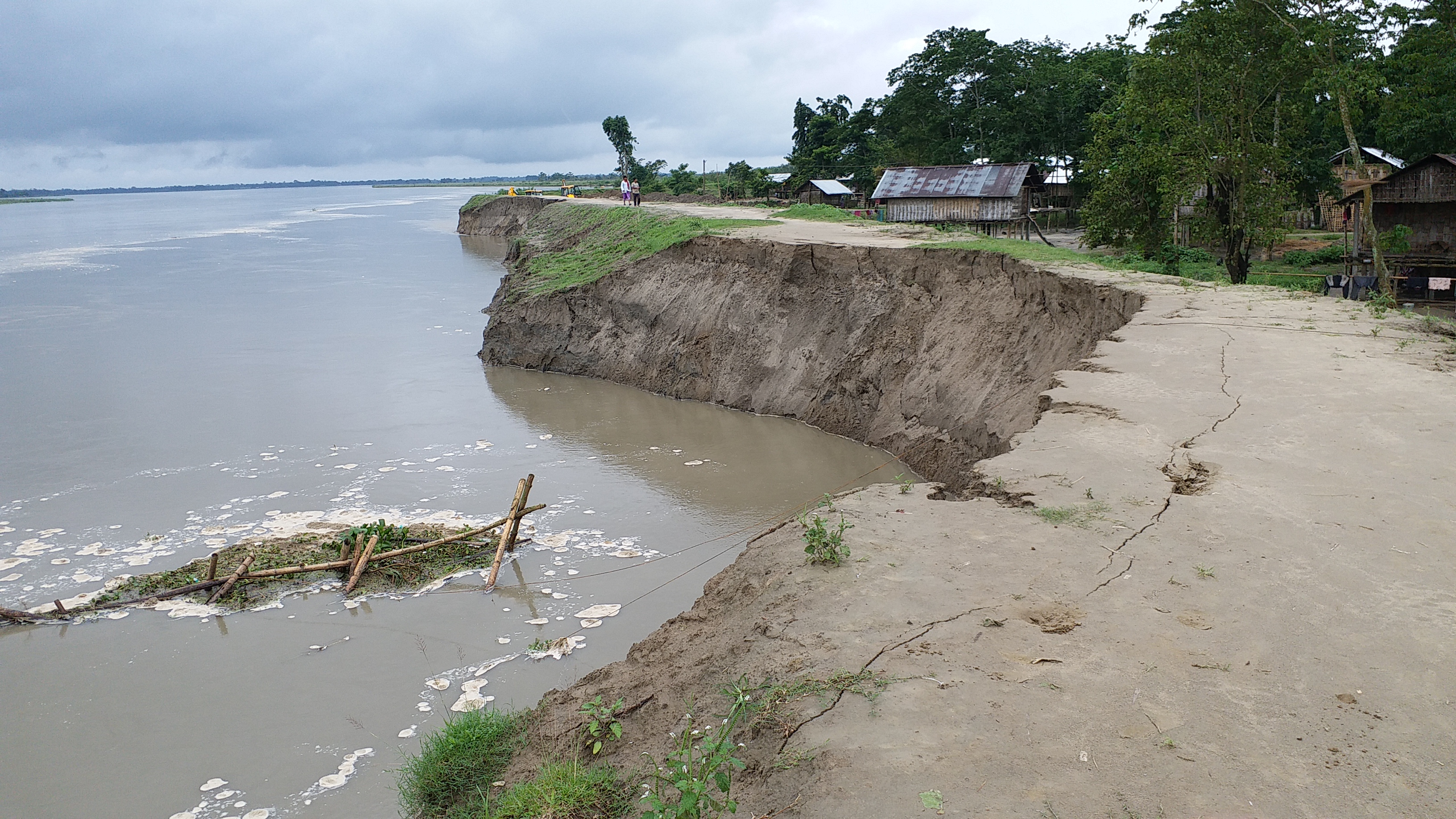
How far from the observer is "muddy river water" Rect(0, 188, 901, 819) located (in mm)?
6734

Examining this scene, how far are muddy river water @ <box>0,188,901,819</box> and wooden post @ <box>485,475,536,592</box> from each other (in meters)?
0.18

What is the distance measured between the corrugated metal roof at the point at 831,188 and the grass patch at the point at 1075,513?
3481 centimetres

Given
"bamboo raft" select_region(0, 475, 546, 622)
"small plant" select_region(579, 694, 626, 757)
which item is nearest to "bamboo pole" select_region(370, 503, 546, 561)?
"bamboo raft" select_region(0, 475, 546, 622)

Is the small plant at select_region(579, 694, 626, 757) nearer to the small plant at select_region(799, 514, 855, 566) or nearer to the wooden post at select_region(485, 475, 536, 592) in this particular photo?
the small plant at select_region(799, 514, 855, 566)

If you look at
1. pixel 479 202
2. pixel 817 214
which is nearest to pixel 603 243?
pixel 817 214

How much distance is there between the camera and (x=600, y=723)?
537cm

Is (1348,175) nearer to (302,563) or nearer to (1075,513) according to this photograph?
(1075,513)

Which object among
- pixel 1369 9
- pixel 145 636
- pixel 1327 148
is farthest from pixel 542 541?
pixel 1327 148

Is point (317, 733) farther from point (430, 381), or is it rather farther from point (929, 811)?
point (430, 381)

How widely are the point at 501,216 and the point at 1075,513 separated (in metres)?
57.3

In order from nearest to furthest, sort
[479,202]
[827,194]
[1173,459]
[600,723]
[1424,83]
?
[600,723] < [1173,459] < [1424,83] < [827,194] < [479,202]

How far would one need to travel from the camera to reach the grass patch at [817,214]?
24.8 metres

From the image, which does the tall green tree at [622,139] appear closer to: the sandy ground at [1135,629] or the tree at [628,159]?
the tree at [628,159]

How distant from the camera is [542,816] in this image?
4395 mm
